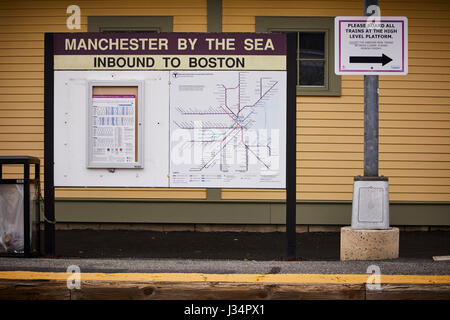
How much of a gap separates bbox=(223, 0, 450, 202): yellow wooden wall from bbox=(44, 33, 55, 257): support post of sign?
11.5 feet

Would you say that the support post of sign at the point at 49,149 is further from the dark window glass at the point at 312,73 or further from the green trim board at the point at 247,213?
the dark window glass at the point at 312,73

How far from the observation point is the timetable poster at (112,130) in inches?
231

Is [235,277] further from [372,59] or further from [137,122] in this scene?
[372,59]

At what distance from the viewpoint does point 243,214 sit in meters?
8.62

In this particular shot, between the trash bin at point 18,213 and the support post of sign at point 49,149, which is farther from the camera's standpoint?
the support post of sign at point 49,149

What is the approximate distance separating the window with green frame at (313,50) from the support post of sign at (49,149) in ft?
13.0

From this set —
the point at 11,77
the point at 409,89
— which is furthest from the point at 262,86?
the point at 11,77

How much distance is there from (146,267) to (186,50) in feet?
8.35

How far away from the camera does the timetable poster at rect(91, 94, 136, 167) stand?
588 cm

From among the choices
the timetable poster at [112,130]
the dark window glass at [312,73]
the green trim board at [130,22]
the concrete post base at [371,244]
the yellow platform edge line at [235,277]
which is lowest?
the yellow platform edge line at [235,277]

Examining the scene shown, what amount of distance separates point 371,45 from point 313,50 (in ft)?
10.1

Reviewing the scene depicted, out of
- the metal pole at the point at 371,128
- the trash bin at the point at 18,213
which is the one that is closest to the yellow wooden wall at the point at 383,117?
the metal pole at the point at 371,128

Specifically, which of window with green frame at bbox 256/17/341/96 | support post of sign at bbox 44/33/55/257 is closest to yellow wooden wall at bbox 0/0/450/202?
window with green frame at bbox 256/17/341/96
